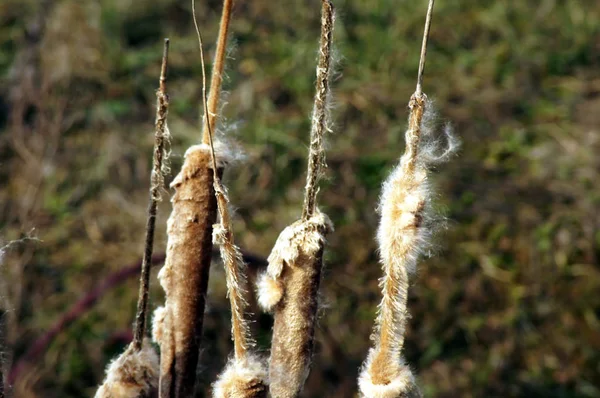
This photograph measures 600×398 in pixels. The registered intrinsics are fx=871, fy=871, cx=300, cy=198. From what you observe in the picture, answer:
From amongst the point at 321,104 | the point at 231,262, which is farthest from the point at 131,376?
the point at 321,104

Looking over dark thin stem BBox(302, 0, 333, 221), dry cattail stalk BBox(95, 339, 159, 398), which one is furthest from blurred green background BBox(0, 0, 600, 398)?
dark thin stem BBox(302, 0, 333, 221)

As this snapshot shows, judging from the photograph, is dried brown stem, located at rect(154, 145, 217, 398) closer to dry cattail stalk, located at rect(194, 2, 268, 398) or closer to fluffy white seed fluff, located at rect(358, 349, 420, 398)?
dry cattail stalk, located at rect(194, 2, 268, 398)

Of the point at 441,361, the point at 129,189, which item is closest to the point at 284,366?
the point at 441,361

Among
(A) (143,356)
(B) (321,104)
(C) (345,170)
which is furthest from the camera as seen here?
(C) (345,170)

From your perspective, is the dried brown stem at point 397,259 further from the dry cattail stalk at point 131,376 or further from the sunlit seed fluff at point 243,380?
the dry cattail stalk at point 131,376

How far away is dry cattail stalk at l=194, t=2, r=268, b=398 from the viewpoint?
58 cm

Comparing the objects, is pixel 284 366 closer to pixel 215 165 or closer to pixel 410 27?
pixel 215 165

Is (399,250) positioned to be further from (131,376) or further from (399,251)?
(131,376)

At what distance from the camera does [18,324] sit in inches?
78.0

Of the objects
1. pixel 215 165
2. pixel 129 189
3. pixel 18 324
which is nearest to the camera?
pixel 215 165

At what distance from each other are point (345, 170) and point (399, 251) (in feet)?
5.54

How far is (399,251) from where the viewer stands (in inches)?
22.8

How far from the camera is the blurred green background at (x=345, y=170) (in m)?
1.98

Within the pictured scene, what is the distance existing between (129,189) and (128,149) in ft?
0.40
